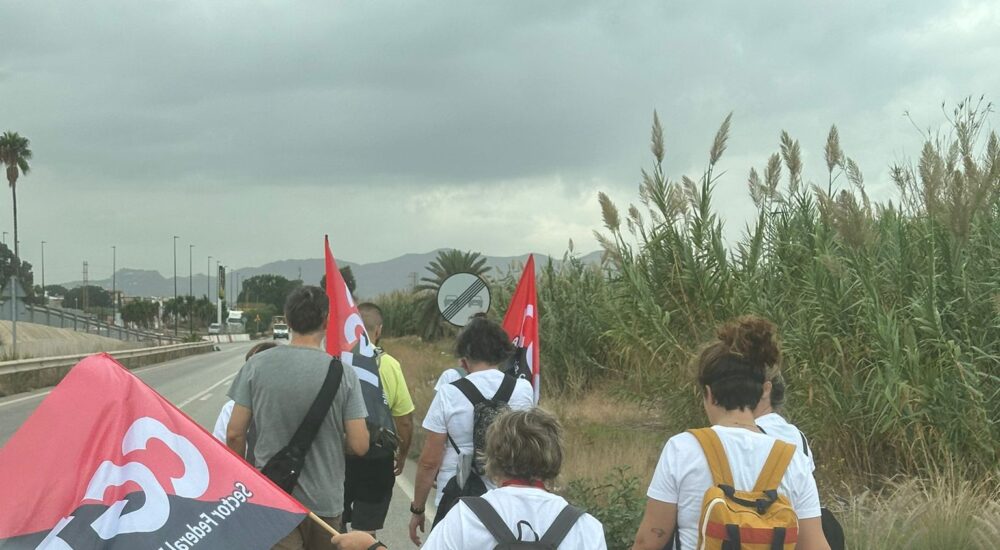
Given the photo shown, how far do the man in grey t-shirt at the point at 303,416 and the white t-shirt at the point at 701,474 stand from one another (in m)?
1.73

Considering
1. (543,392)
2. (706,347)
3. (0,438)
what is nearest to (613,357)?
(543,392)

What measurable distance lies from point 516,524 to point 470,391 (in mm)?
1966

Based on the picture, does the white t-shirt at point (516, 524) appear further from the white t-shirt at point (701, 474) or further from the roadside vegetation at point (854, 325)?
the roadside vegetation at point (854, 325)

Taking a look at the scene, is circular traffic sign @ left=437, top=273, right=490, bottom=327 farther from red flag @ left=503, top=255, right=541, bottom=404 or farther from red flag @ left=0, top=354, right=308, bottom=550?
red flag @ left=0, top=354, right=308, bottom=550

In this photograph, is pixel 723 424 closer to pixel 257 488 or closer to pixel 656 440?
pixel 257 488

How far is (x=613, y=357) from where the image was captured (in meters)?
17.2

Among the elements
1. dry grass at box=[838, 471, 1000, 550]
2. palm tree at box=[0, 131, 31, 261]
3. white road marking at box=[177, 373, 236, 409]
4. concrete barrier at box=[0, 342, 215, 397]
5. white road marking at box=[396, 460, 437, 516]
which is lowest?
white road marking at box=[177, 373, 236, 409]

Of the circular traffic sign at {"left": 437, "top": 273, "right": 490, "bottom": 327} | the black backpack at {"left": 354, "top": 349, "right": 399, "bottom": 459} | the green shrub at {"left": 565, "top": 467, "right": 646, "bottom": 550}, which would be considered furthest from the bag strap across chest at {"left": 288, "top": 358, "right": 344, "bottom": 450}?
the circular traffic sign at {"left": 437, "top": 273, "right": 490, "bottom": 327}

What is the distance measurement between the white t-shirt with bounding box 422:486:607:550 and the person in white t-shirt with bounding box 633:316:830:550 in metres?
0.39

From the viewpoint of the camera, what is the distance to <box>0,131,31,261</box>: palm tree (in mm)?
75188

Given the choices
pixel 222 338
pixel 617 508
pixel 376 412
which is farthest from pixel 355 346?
pixel 222 338

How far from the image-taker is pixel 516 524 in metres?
3.06

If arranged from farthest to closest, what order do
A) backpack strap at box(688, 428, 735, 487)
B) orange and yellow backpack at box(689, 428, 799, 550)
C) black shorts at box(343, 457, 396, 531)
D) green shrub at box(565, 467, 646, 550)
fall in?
green shrub at box(565, 467, 646, 550), black shorts at box(343, 457, 396, 531), backpack strap at box(688, 428, 735, 487), orange and yellow backpack at box(689, 428, 799, 550)

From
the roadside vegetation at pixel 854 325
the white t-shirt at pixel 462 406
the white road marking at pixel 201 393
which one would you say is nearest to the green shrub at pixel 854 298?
the roadside vegetation at pixel 854 325
